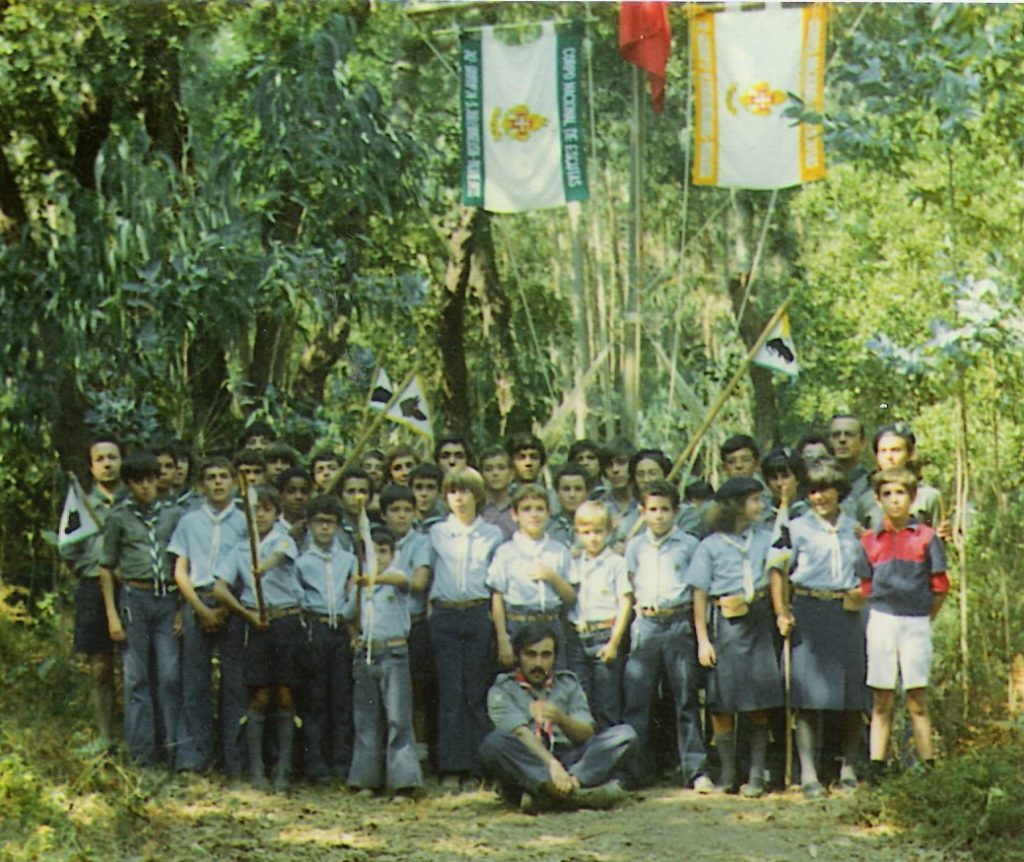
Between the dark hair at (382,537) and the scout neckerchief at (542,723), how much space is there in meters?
0.77

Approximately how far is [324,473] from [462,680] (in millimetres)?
958

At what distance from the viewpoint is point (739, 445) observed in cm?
643

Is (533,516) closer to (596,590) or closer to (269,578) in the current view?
(596,590)

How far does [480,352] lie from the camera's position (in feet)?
24.1

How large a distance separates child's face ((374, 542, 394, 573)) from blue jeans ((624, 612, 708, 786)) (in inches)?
38.2

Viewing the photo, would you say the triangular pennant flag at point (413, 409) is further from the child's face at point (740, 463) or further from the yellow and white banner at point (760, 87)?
the yellow and white banner at point (760, 87)

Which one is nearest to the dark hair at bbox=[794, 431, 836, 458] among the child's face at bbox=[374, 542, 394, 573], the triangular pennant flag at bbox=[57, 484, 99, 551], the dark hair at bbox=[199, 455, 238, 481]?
the child's face at bbox=[374, 542, 394, 573]

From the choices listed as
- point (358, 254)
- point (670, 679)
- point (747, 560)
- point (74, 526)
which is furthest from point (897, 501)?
point (74, 526)

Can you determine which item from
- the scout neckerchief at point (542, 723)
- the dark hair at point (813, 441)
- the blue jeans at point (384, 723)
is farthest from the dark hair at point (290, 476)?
the dark hair at point (813, 441)

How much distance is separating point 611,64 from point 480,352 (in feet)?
4.62

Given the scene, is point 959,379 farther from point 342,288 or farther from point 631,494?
point 342,288

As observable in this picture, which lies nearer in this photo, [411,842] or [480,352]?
[411,842]

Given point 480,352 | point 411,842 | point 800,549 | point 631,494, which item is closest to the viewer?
point 411,842

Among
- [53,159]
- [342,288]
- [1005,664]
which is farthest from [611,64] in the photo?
[1005,664]
